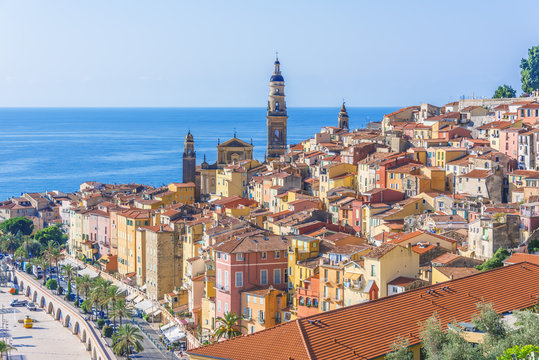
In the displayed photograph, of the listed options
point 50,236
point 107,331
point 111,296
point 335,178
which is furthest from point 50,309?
point 335,178

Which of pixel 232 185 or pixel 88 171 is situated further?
pixel 88 171

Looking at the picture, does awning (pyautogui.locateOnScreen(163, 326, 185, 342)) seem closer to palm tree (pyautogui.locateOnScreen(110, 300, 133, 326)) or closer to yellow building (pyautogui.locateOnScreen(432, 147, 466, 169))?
palm tree (pyautogui.locateOnScreen(110, 300, 133, 326))

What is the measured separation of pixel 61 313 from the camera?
62.1m

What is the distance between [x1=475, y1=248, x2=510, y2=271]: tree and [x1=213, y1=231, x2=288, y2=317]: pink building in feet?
34.8

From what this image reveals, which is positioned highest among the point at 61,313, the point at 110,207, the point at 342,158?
the point at 342,158

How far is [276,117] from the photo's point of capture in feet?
286

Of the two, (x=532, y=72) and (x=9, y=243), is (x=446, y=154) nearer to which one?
(x=532, y=72)

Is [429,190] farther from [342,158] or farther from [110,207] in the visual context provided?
[110,207]

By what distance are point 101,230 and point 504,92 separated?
41292mm

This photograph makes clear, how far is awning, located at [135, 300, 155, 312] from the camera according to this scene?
5597cm

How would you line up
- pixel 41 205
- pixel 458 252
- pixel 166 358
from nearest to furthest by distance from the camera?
pixel 458 252 < pixel 166 358 < pixel 41 205

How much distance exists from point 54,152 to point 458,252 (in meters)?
162

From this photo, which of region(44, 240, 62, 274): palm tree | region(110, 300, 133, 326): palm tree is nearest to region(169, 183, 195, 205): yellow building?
region(44, 240, 62, 274): palm tree

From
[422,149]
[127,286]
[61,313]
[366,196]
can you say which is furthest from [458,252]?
[61,313]
